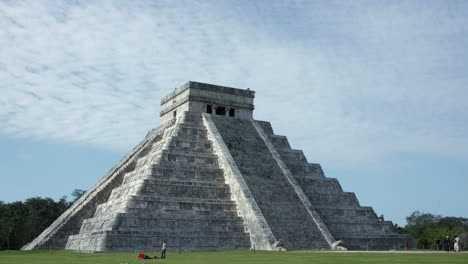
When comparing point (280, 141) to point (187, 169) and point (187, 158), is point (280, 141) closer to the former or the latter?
point (187, 158)

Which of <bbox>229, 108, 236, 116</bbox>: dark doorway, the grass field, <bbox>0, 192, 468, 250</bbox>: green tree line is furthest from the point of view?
<bbox>0, 192, 468, 250</bbox>: green tree line

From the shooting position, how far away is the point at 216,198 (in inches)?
962

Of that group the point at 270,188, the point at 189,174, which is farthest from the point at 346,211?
the point at 189,174

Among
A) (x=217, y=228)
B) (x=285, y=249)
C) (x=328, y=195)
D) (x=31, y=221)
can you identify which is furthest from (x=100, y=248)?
(x=31, y=221)

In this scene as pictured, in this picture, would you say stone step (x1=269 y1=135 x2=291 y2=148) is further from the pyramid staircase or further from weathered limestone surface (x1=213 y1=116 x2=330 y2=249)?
the pyramid staircase

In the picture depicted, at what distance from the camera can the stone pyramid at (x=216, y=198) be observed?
2195 cm

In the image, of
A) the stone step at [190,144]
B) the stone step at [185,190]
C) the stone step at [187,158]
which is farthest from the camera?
the stone step at [190,144]

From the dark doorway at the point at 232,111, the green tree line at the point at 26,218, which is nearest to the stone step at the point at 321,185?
the dark doorway at the point at 232,111

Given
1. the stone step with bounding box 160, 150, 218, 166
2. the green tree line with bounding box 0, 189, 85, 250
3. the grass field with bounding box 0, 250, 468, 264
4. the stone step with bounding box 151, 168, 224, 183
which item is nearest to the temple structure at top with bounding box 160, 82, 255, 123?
the stone step with bounding box 160, 150, 218, 166

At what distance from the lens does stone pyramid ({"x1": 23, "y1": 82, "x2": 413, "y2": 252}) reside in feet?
72.0

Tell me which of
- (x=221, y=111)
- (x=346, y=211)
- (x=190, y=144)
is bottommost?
(x=346, y=211)

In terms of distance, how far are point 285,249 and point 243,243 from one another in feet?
6.59

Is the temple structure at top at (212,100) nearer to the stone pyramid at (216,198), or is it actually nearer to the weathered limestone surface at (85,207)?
the stone pyramid at (216,198)

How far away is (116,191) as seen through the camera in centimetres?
2570
